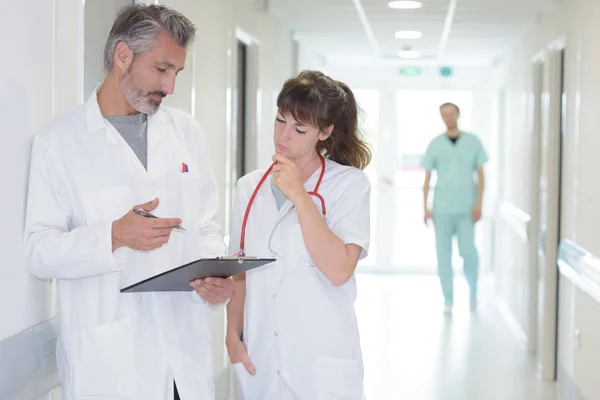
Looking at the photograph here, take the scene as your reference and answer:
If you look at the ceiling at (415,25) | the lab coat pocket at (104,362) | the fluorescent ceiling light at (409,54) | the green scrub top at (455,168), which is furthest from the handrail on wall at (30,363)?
the fluorescent ceiling light at (409,54)

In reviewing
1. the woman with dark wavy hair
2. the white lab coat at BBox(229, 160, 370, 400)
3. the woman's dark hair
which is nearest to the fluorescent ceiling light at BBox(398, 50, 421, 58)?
the woman's dark hair

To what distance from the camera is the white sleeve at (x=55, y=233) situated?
202 cm

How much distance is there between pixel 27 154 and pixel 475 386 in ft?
13.6

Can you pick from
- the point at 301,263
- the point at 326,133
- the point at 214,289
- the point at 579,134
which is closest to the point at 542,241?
the point at 579,134

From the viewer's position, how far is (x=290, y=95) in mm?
2410

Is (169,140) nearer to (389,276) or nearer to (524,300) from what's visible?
(524,300)

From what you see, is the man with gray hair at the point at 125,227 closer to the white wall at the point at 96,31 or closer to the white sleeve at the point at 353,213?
the white sleeve at the point at 353,213

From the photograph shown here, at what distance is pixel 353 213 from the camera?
2.42 meters

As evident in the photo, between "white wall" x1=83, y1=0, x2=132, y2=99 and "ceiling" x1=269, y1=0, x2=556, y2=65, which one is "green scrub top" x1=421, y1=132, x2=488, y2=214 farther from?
"white wall" x1=83, y1=0, x2=132, y2=99

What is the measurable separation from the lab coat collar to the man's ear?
101 millimetres

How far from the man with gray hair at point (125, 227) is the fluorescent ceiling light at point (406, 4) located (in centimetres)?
441

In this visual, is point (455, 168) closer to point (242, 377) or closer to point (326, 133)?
point (326, 133)

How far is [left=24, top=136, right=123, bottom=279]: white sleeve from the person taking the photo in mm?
2020

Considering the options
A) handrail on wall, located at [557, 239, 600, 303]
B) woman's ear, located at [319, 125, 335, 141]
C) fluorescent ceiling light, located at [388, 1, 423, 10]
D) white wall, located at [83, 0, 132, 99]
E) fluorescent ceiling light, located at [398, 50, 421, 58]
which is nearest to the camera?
woman's ear, located at [319, 125, 335, 141]
